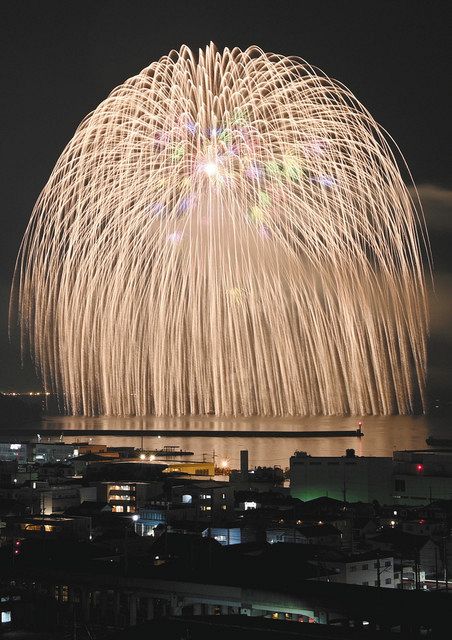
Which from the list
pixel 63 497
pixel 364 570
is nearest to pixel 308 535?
pixel 364 570

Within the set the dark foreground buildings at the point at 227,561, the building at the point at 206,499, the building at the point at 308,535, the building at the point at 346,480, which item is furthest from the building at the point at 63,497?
the building at the point at 308,535

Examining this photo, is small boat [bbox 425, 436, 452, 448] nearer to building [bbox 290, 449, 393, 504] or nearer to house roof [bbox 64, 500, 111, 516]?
building [bbox 290, 449, 393, 504]

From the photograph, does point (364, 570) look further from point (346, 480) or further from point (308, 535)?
point (346, 480)

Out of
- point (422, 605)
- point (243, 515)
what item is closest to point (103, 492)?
point (243, 515)

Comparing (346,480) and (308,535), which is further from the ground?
(346,480)

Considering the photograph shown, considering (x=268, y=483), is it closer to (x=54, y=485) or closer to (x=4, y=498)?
(x=54, y=485)
